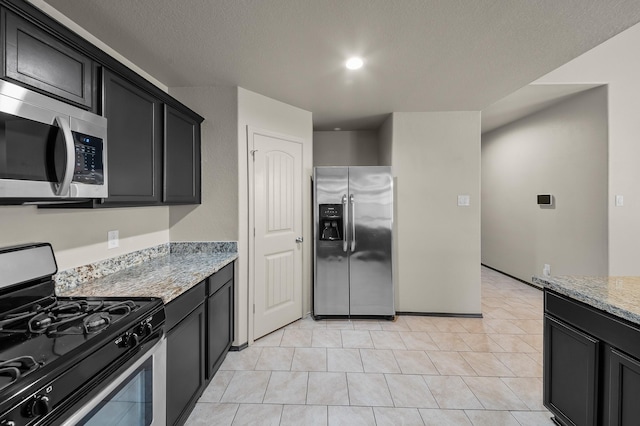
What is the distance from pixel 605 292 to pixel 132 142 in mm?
2782

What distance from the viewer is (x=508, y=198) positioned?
5.23 metres

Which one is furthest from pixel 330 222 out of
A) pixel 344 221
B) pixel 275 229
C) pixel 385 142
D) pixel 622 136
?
pixel 622 136

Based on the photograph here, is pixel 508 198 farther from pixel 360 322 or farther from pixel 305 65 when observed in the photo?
pixel 305 65

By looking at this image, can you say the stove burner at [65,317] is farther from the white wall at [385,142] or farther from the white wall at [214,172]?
the white wall at [385,142]

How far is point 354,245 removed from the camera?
3.43 m

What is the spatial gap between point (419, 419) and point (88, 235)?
8.00 feet

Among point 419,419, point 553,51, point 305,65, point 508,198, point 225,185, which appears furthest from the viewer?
point 508,198

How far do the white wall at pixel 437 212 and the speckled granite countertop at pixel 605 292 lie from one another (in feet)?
5.75

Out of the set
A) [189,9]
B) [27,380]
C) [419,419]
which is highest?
[189,9]

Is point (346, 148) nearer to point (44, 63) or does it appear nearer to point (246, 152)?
point (246, 152)

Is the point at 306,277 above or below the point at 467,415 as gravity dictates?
above

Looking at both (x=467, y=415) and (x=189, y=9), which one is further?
(x=467, y=415)

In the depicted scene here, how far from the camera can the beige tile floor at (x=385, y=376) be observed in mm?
1918

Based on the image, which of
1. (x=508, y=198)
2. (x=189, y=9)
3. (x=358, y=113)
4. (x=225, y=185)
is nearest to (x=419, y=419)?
(x=225, y=185)
